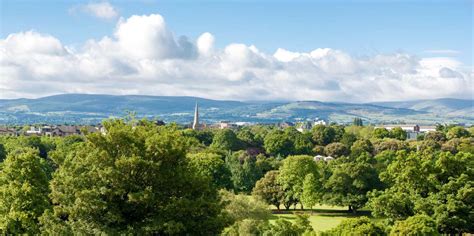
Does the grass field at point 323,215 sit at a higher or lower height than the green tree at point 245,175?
lower

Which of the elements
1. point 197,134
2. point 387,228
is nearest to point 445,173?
point 387,228

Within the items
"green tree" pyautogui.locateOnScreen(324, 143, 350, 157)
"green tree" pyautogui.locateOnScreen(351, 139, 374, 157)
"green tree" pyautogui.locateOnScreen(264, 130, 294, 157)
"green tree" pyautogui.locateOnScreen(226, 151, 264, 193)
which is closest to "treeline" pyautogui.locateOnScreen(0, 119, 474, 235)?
"green tree" pyautogui.locateOnScreen(226, 151, 264, 193)

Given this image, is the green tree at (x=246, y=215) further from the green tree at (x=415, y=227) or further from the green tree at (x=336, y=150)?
the green tree at (x=336, y=150)

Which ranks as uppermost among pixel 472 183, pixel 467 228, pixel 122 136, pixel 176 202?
pixel 122 136

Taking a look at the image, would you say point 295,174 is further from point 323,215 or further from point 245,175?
point 245,175

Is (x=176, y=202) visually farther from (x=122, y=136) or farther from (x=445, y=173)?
(x=445, y=173)

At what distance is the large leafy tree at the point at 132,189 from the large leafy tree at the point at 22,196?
6918mm

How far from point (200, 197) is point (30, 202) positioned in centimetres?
1070

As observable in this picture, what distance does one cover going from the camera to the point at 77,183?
18.2 metres

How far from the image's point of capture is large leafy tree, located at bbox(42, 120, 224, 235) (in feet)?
57.6

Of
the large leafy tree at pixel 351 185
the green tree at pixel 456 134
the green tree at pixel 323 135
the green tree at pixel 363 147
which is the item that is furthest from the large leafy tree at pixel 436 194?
the green tree at pixel 456 134

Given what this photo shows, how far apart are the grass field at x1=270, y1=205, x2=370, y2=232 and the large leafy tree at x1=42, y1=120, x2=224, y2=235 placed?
31.2 metres

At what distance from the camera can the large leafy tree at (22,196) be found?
25203mm

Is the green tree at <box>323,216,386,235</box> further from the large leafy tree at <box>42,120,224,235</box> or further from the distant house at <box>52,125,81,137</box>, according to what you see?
the distant house at <box>52,125,81,137</box>
